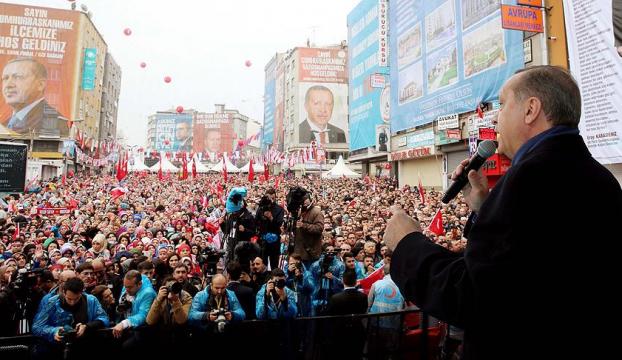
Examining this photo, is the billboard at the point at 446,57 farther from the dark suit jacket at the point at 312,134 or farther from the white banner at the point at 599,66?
the dark suit jacket at the point at 312,134

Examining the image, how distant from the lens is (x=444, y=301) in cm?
111

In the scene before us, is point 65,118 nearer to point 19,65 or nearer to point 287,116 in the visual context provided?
point 19,65

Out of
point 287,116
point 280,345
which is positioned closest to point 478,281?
point 280,345

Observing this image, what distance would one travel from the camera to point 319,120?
7462cm

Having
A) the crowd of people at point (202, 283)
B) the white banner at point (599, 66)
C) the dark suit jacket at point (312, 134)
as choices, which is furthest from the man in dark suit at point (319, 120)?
the crowd of people at point (202, 283)

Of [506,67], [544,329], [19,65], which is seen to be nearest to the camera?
[544,329]

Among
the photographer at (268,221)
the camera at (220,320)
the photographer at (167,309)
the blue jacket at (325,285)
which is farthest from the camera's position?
the photographer at (268,221)

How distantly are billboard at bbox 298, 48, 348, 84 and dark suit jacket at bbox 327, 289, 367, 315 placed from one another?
2816 inches

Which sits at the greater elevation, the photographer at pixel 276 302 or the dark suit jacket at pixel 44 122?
the dark suit jacket at pixel 44 122

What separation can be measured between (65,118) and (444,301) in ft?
202

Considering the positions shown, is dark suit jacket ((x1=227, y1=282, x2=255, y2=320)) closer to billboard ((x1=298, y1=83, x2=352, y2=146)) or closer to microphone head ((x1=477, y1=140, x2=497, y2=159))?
microphone head ((x1=477, y1=140, x2=497, y2=159))

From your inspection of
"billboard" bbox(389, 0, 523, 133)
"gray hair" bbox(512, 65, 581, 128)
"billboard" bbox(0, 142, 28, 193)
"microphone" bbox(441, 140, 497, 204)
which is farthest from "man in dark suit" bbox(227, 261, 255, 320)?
"billboard" bbox(389, 0, 523, 133)

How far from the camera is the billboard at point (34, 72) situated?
51031 millimetres

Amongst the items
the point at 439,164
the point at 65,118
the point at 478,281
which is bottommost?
the point at 478,281
